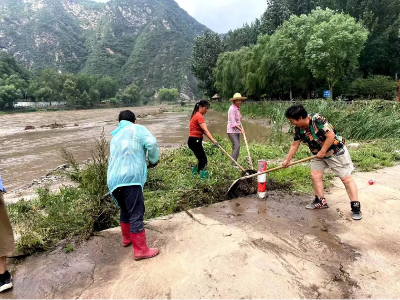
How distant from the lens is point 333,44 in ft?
56.7

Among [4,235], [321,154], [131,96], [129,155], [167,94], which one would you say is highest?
[167,94]

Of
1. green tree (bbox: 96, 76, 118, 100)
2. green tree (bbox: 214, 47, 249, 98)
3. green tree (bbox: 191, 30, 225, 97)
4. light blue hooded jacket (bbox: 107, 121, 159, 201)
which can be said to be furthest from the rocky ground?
green tree (bbox: 96, 76, 118, 100)

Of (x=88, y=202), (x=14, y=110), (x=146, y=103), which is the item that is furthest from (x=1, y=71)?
(x=88, y=202)

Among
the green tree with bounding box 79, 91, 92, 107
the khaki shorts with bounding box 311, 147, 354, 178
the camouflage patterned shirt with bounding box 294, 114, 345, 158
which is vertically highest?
the green tree with bounding box 79, 91, 92, 107

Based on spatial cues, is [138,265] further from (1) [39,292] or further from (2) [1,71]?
(2) [1,71]

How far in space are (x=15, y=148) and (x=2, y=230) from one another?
14872 millimetres

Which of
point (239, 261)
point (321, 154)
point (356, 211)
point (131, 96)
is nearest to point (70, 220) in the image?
point (239, 261)

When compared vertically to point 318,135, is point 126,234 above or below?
below

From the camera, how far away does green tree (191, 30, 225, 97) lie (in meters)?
45.7

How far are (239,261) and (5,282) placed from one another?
209 cm

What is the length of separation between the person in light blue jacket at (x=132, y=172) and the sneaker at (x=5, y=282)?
3.54 feet

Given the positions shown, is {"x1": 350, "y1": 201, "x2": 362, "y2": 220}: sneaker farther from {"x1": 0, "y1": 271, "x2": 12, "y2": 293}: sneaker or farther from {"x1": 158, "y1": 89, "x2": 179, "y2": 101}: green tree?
{"x1": 158, "y1": 89, "x2": 179, "y2": 101}: green tree

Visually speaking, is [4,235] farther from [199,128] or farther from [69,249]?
[199,128]

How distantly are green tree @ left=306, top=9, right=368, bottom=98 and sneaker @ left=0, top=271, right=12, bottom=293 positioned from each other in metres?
18.8
